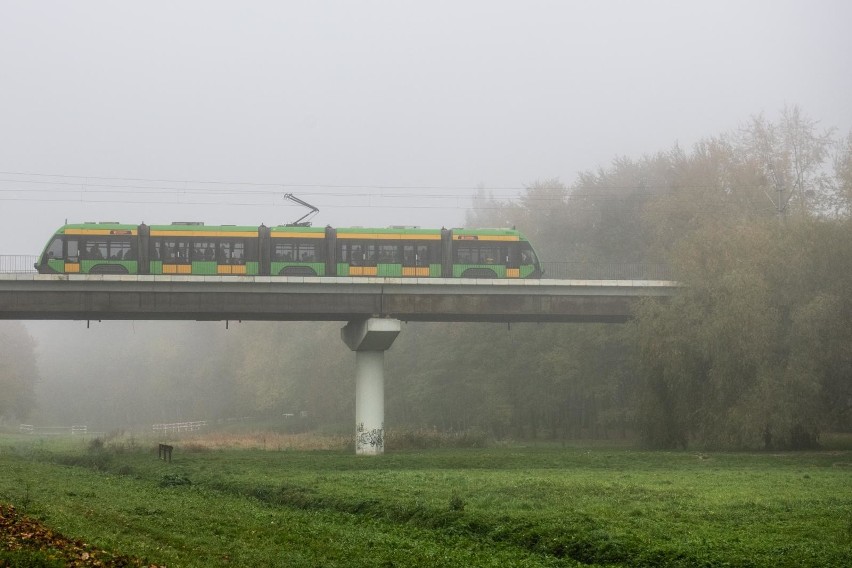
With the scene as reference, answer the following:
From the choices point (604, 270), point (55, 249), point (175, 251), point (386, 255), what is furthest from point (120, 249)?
point (604, 270)

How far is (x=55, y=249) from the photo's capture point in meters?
55.8

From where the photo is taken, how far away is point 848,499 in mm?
27969

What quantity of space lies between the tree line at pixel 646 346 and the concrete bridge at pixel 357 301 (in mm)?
4434

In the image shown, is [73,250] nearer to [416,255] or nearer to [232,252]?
[232,252]

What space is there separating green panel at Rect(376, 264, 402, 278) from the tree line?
46.1 feet

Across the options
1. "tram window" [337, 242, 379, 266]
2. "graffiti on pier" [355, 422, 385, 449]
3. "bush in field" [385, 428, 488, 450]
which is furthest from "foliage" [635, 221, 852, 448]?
"tram window" [337, 242, 379, 266]

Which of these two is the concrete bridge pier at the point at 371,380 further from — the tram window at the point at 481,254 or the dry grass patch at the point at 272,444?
the tram window at the point at 481,254

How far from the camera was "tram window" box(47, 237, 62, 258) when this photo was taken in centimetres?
5572

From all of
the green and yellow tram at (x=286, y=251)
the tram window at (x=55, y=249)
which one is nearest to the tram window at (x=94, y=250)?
the green and yellow tram at (x=286, y=251)

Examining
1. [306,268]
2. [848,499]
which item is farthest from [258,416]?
[848,499]

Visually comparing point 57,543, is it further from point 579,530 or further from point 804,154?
point 804,154

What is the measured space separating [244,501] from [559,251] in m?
56.5

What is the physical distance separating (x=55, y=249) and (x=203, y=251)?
8.16 metres

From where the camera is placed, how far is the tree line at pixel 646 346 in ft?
166
